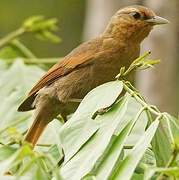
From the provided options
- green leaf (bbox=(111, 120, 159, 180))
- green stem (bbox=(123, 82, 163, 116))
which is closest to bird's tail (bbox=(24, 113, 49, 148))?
green stem (bbox=(123, 82, 163, 116))

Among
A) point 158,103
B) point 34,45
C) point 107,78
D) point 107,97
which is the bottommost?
point 34,45

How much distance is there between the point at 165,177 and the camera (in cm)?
212

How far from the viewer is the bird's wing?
12.4 ft

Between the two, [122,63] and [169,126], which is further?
[122,63]

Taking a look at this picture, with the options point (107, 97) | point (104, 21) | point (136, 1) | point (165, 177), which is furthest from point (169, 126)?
point (136, 1)

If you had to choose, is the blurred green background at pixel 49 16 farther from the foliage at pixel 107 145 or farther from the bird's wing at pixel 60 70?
the foliage at pixel 107 145

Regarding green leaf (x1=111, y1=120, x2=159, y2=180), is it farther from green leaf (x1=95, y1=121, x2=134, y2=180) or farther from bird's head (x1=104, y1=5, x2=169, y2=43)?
bird's head (x1=104, y1=5, x2=169, y2=43)

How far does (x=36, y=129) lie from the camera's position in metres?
3.67

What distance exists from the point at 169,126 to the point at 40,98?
71.5 inches

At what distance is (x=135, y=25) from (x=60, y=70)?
700mm

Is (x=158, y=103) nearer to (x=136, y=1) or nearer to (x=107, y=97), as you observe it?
(x=136, y=1)

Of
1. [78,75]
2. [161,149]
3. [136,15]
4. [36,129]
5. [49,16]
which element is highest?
[136,15]

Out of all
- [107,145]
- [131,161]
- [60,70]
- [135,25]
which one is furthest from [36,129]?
[131,161]

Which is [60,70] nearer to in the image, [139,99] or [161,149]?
[139,99]
